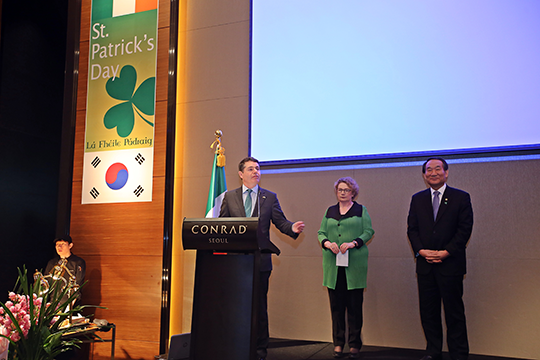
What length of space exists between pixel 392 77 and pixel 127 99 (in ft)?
9.22

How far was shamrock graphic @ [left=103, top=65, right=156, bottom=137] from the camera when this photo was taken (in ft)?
15.6

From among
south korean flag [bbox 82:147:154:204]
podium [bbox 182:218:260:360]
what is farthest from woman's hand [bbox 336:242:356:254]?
south korean flag [bbox 82:147:154:204]

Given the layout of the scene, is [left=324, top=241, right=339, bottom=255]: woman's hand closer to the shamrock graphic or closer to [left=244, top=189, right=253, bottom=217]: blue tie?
[left=244, top=189, right=253, bottom=217]: blue tie

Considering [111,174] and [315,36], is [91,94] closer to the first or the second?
[111,174]

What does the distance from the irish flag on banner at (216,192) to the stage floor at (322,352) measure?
1.33 meters

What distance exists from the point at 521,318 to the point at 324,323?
169 centimetres

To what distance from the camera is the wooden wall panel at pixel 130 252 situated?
447cm

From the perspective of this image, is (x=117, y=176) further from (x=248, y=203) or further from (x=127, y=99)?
(x=248, y=203)

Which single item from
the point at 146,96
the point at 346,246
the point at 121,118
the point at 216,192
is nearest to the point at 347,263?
the point at 346,246

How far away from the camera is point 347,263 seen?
3.55 metres

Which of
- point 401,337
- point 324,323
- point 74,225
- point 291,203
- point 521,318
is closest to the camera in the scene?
point 521,318

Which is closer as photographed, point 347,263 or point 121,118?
point 347,263

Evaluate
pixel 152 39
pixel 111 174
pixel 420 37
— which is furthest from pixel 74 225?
pixel 420 37

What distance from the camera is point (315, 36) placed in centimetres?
457
